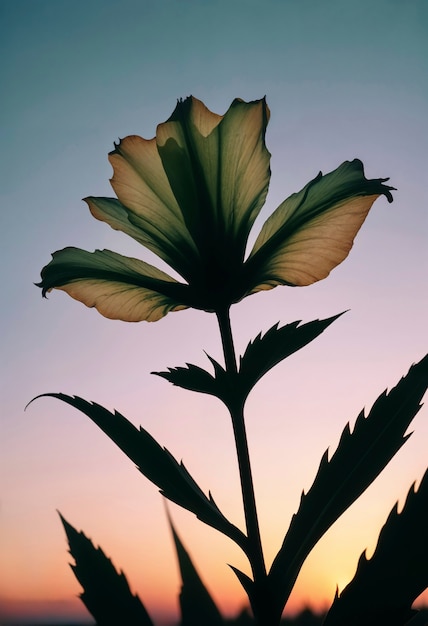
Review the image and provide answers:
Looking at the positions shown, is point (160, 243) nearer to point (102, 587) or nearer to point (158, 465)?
point (158, 465)

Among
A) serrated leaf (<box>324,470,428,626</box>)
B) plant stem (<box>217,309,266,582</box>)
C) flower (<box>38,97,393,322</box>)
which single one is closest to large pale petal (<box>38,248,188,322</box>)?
flower (<box>38,97,393,322</box>)

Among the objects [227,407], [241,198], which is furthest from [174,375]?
[241,198]

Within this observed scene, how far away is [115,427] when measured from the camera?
17.9 inches

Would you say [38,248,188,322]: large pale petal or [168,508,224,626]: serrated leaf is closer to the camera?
[38,248,188,322]: large pale petal

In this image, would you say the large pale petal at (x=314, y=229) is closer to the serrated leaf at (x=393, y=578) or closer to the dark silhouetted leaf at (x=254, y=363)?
the dark silhouetted leaf at (x=254, y=363)

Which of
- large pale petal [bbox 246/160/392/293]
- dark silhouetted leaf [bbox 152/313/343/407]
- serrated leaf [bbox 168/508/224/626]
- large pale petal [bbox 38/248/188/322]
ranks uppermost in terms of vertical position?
large pale petal [bbox 38/248/188/322]

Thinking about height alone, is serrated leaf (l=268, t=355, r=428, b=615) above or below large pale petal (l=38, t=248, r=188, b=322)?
below

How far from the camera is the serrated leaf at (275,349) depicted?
449 millimetres

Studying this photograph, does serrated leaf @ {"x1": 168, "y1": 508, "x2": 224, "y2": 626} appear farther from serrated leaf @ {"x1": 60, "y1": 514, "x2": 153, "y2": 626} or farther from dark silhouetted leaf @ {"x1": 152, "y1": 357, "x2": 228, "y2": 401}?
dark silhouetted leaf @ {"x1": 152, "y1": 357, "x2": 228, "y2": 401}

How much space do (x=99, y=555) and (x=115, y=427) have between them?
0.42 ft

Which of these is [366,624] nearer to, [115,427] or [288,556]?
[288,556]

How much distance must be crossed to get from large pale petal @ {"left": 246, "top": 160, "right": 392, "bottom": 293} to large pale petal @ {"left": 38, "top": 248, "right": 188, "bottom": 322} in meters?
0.08

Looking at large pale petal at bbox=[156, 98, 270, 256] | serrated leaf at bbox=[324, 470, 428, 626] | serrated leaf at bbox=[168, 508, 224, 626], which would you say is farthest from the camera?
serrated leaf at bbox=[168, 508, 224, 626]

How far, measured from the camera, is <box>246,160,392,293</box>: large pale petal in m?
0.46
